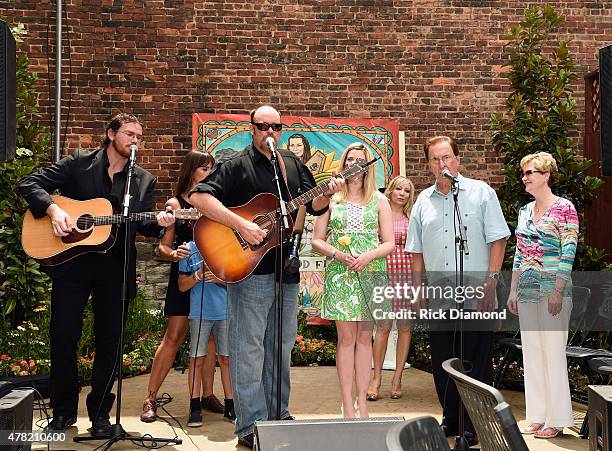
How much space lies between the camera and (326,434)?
137 inches

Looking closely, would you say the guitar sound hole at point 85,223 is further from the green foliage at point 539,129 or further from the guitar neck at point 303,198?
the green foliage at point 539,129

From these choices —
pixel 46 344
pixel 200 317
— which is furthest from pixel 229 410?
pixel 46 344

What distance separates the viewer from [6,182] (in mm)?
8070

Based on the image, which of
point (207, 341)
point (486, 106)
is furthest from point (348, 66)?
point (207, 341)

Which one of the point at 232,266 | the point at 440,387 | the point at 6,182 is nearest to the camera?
the point at 232,266

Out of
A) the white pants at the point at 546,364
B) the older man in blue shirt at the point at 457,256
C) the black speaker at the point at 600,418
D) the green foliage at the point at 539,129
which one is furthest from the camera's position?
the green foliage at the point at 539,129

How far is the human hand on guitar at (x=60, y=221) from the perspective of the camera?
17.3 ft

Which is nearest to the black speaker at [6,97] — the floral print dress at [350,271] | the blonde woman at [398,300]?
the floral print dress at [350,271]

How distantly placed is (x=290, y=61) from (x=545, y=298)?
5.40 m

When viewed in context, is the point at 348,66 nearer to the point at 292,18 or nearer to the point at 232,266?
the point at 292,18

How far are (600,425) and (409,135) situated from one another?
7.33 m

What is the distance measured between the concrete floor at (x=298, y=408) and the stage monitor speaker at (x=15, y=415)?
1.54m

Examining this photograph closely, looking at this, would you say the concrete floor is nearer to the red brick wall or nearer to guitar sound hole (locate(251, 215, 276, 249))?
guitar sound hole (locate(251, 215, 276, 249))

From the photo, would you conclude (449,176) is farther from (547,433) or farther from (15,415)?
(15,415)
